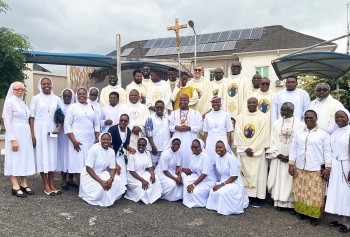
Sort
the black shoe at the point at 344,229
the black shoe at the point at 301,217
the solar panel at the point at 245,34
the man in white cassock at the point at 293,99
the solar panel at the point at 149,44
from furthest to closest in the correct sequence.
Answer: the solar panel at the point at 149,44 → the solar panel at the point at 245,34 → the man in white cassock at the point at 293,99 → the black shoe at the point at 301,217 → the black shoe at the point at 344,229

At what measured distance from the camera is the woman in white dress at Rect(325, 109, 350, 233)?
456cm

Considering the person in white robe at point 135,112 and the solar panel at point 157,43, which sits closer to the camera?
the person in white robe at point 135,112

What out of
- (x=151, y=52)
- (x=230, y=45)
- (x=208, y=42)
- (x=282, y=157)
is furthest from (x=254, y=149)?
(x=151, y=52)

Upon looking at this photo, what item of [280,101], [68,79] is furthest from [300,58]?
[68,79]

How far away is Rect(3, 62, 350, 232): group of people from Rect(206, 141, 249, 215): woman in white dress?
0.02 metres

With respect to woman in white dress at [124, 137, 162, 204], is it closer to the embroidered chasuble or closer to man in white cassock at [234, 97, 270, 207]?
man in white cassock at [234, 97, 270, 207]

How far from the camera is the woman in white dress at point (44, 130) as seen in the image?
5.72 m

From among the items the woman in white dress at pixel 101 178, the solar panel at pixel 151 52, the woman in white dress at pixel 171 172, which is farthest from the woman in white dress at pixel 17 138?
the solar panel at pixel 151 52

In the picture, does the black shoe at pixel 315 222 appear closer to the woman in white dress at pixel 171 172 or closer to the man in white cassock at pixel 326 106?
the man in white cassock at pixel 326 106

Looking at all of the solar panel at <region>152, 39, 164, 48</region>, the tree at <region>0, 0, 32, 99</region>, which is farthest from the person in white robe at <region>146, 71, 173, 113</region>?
the solar panel at <region>152, 39, 164, 48</region>

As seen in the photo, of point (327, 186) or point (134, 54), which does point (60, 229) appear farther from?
point (134, 54)

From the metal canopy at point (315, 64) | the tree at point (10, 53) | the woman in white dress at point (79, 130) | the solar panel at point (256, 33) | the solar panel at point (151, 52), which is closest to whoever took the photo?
the woman in white dress at point (79, 130)

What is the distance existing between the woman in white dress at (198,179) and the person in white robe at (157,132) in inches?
33.4

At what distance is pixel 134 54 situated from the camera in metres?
27.8
